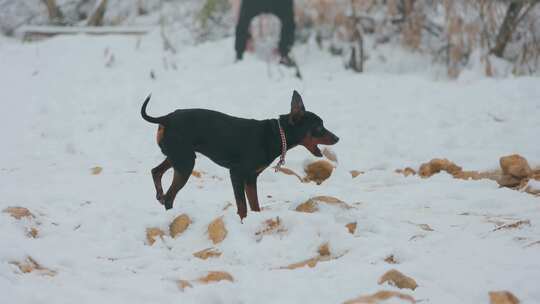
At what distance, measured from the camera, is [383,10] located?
462 inches

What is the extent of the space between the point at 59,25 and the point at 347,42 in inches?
227

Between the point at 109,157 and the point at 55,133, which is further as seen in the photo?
the point at 55,133

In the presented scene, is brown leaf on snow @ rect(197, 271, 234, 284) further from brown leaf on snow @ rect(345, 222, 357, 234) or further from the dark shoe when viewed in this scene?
the dark shoe

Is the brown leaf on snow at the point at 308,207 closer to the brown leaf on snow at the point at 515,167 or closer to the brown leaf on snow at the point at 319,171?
the brown leaf on snow at the point at 319,171

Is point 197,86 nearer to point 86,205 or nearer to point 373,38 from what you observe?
point 373,38

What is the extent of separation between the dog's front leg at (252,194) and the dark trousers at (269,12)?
250 inches

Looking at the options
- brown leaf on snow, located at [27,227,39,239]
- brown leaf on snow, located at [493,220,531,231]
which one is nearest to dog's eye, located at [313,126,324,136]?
brown leaf on snow, located at [493,220,531,231]

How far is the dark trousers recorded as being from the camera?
436 inches

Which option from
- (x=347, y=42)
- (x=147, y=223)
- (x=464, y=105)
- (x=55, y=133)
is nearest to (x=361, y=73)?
(x=347, y=42)

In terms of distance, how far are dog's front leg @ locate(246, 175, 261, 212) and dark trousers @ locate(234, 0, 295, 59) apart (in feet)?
20.9

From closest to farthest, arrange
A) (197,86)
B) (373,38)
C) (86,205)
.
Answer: (86,205) < (197,86) < (373,38)

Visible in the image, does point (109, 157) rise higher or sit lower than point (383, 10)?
lower

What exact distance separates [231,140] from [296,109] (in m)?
0.49

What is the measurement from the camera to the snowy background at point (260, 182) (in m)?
3.56
